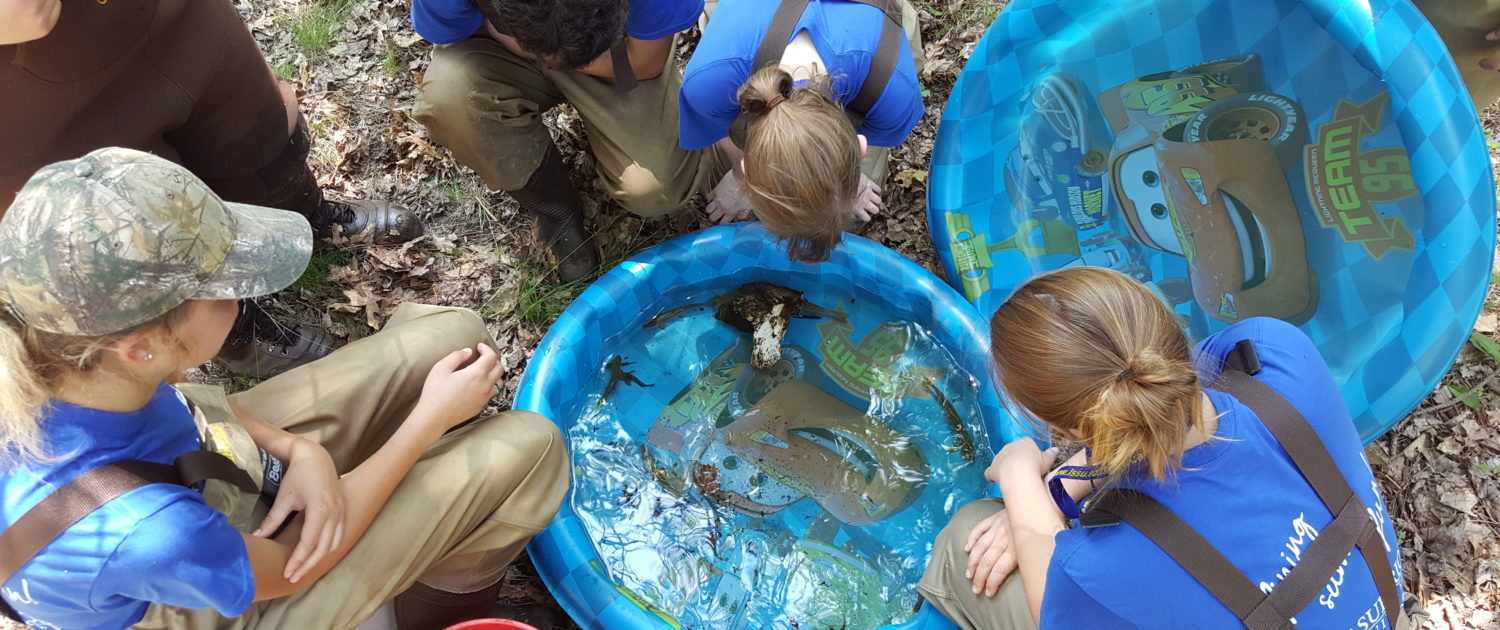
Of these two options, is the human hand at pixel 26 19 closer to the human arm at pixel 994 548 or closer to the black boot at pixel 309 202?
the black boot at pixel 309 202

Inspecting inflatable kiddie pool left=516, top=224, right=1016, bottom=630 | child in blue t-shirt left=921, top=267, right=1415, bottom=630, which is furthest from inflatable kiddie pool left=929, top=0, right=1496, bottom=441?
child in blue t-shirt left=921, top=267, right=1415, bottom=630

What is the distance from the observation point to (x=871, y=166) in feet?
10.2

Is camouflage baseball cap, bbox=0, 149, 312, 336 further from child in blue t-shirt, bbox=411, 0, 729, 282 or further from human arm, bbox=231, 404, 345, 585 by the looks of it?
child in blue t-shirt, bbox=411, 0, 729, 282

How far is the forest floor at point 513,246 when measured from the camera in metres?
2.71

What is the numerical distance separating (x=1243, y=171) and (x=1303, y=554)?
4.96ft

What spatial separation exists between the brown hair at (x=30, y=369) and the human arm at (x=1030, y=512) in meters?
1.85

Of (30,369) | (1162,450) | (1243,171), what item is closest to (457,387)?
(30,369)

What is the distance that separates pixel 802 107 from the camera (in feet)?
6.84

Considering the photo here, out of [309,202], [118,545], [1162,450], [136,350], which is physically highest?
[136,350]

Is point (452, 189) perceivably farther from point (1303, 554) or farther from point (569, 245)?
point (1303, 554)

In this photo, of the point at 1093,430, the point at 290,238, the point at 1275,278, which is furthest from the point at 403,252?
the point at 1275,278

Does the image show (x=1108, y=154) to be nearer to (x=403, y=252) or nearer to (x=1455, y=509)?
(x=1455, y=509)

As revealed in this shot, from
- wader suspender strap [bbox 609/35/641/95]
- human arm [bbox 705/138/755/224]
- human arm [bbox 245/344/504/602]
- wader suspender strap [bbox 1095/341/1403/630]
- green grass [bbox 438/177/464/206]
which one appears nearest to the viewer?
wader suspender strap [bbox 1095/341/1403/630]

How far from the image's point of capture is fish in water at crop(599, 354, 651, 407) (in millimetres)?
2883
